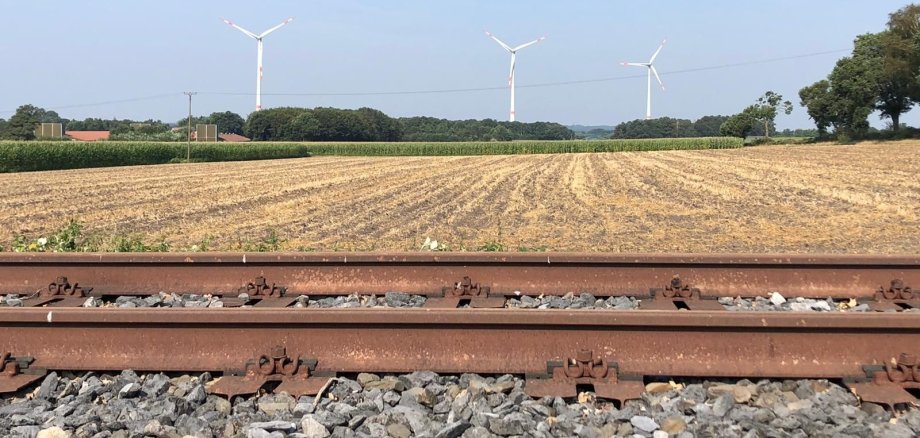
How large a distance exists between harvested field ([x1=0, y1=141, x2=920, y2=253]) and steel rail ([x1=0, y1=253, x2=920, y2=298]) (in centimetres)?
272

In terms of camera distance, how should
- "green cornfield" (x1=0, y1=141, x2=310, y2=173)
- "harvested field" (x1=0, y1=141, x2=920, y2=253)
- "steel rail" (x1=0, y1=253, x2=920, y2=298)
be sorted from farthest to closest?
"green cornfield" (x1=0, y1=141, x2=310, y2=173), "harvested field" (x1=0, y1=141, x2=920, y2=253), "steel rail" (x1=0, y1=253, x2=920, y2=298)

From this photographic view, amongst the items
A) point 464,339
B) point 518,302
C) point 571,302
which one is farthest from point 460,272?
point 464,339

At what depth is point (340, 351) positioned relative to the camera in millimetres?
4387

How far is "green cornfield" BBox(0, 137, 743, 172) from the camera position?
51000mm

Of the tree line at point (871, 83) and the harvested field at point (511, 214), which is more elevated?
the tree line at point (871, 83)

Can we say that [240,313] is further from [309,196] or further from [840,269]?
[309,196]

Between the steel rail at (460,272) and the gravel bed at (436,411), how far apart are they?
7.04 feet

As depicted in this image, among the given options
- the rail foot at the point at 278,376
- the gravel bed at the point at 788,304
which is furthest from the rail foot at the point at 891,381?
the rail foot at the point at 278,376

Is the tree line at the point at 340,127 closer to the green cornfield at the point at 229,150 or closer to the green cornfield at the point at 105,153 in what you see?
the green cornfield at the point at 229,150

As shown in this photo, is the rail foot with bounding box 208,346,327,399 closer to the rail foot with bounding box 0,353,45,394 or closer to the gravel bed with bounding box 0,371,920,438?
the gravel bed with bounding box 0,371,920,438

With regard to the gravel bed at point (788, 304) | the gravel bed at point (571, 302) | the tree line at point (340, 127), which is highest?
the tree line at point (340, 127)

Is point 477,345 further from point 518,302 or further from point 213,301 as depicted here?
point 213,301

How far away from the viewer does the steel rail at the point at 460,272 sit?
626cm

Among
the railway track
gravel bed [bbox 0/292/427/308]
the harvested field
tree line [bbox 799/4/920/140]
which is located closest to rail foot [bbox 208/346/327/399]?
the railway track
